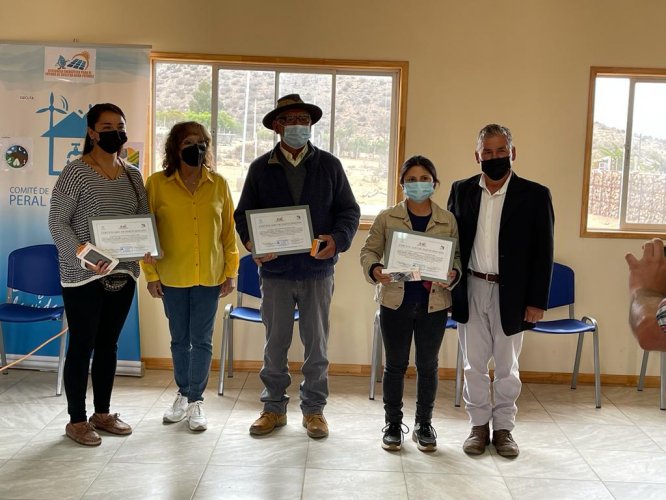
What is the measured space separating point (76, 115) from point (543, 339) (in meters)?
3.61

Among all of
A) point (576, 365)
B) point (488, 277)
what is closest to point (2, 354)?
point (488, 277)

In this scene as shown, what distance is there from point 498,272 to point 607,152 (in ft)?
6.83

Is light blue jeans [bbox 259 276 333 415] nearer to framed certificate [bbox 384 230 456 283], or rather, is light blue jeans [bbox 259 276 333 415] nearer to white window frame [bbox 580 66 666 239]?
framed certificate [bbox 384 230 456 283]

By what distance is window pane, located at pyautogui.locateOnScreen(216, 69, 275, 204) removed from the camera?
4.83m

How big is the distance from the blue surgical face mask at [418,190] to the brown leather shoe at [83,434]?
6.49 ft

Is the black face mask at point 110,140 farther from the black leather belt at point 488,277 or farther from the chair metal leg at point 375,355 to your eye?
the chair metal leg at point 375,355

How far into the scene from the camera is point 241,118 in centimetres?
488

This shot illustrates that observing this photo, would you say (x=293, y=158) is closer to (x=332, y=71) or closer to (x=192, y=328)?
(x=192, y=328)

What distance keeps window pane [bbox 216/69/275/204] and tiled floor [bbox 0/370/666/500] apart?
163 cm

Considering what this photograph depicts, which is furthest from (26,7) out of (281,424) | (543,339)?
(543,339)

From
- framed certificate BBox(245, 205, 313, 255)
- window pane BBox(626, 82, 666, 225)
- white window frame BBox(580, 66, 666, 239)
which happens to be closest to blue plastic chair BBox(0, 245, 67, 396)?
framed certificate BBox(245, 205, 313, 255)

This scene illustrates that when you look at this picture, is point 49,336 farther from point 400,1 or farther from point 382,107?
point 400,1

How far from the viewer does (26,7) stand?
4684 mm

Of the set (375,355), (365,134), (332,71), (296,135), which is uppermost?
(332,71)
